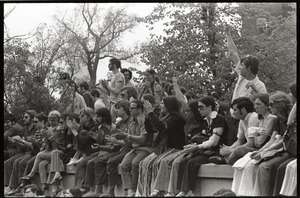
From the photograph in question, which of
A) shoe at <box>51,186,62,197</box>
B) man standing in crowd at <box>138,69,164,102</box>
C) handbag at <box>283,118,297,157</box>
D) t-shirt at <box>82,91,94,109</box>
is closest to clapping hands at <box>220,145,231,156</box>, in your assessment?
handbag at <box>283,118,297,157</box>

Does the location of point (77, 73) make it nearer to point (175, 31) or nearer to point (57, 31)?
point (57, 31)

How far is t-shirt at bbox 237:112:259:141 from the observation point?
9203 mm

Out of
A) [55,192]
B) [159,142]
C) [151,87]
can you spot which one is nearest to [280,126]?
[159,142]

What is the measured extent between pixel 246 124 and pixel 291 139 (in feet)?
3.68

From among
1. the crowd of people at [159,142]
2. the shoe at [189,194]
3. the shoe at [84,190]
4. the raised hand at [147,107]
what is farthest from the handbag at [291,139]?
the shoe at [84,190]

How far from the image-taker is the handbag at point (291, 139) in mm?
8258

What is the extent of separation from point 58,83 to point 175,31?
3944 millimetres

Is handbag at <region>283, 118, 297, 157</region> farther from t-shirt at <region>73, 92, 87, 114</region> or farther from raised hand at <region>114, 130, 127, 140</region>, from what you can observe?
t-shirt at <region>73, 92, 87, 114</region>

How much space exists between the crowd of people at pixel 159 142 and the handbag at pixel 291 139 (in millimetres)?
12

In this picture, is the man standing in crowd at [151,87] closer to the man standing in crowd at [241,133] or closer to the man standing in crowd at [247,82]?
the man standing in crowd at [247,82]

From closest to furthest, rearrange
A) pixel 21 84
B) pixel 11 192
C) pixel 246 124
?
pixel 246 124 < pixel 11 192 < pixel 21 84

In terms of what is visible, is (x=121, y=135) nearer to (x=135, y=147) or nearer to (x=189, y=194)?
(x=135, y=147)

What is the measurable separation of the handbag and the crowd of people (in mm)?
12

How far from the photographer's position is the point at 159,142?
10383 millimetres
